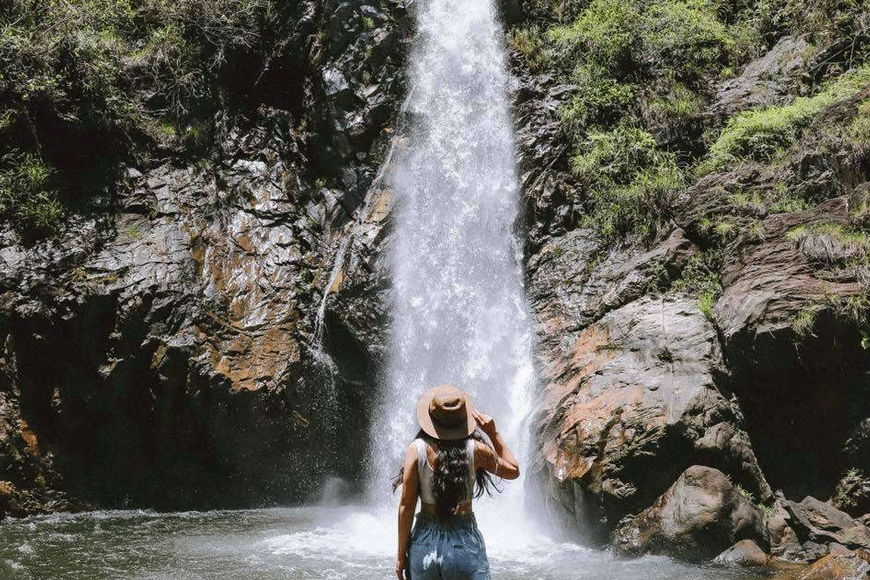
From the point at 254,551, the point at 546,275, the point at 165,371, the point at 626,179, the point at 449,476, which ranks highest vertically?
the point at 626,179

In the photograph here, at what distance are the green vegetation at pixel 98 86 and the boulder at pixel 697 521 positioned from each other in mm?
9356

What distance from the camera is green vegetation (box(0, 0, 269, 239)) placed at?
10602 millimetres

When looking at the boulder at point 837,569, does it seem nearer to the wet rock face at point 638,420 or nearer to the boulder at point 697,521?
the boulder at point 697,521

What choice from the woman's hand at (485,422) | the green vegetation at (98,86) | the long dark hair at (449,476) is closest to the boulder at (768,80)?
the green vegetation at (98,86)

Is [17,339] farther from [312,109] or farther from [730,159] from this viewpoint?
[730,159]

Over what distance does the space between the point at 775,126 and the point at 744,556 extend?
559 centimetres

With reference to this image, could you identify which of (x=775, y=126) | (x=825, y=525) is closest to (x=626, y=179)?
(x=775, y=126)

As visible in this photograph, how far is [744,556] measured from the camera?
596 centimetres

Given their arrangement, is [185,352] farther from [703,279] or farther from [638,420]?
[703,279]

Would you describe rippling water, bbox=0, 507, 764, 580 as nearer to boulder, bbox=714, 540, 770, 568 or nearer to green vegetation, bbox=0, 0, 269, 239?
boulder, bbox=714, 540, 770, 568

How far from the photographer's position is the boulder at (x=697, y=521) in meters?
6.03

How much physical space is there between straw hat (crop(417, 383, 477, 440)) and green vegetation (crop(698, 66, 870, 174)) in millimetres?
7354

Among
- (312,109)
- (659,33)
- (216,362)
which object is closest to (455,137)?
(312,109)

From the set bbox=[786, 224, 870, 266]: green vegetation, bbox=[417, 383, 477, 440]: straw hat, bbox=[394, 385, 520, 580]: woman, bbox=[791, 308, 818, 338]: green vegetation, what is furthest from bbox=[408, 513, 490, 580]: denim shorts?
bbox=[786, 224, 870, 266]: green vegetation
